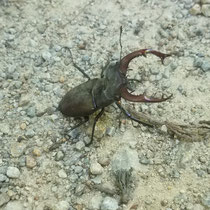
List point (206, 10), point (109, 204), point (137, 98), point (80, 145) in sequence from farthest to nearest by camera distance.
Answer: point (206, 10) < point (80, 145) < point (109, 204) < point (137, 98)

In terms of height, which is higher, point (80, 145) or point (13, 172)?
point (80, 145)

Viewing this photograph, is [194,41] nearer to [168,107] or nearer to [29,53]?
[168,107]

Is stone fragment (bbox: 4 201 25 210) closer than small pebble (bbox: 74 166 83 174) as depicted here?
Yes

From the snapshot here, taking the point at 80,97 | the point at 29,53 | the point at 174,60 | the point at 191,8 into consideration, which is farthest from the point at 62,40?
the point at 191,8

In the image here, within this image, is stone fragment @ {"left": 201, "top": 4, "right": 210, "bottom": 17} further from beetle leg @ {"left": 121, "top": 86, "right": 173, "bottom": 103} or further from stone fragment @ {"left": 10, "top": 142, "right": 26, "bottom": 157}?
stone fragment @ {"left": 10, "top": 142, "right": 26, "bottom": 157}

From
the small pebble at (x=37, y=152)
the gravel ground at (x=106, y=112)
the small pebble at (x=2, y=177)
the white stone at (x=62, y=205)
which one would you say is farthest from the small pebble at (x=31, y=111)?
the white stone at (x=62, y=205)

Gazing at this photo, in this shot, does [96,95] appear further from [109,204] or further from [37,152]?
[109,204]

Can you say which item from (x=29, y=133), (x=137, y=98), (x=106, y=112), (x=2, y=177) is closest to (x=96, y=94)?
(x=106, y=112)

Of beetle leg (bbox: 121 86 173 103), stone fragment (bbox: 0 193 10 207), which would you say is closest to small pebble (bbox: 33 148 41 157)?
stone fragment (bbox: 0 193 10 207)

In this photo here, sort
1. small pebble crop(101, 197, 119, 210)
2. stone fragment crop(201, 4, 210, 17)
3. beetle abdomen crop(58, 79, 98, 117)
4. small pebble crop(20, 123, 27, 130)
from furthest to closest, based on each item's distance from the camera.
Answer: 1. stone fragment crop(201, 4, 210, 17)
2. small pebble crop(20, 123, 27, 130)
3. beetle abdomen crop(58, 79, 98, 117)
4. small pebble crop(101, 197, 119, 210)

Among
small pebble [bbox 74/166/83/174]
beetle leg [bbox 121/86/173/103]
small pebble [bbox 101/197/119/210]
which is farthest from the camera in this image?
small pebble [bbox 74/166/83/174]
